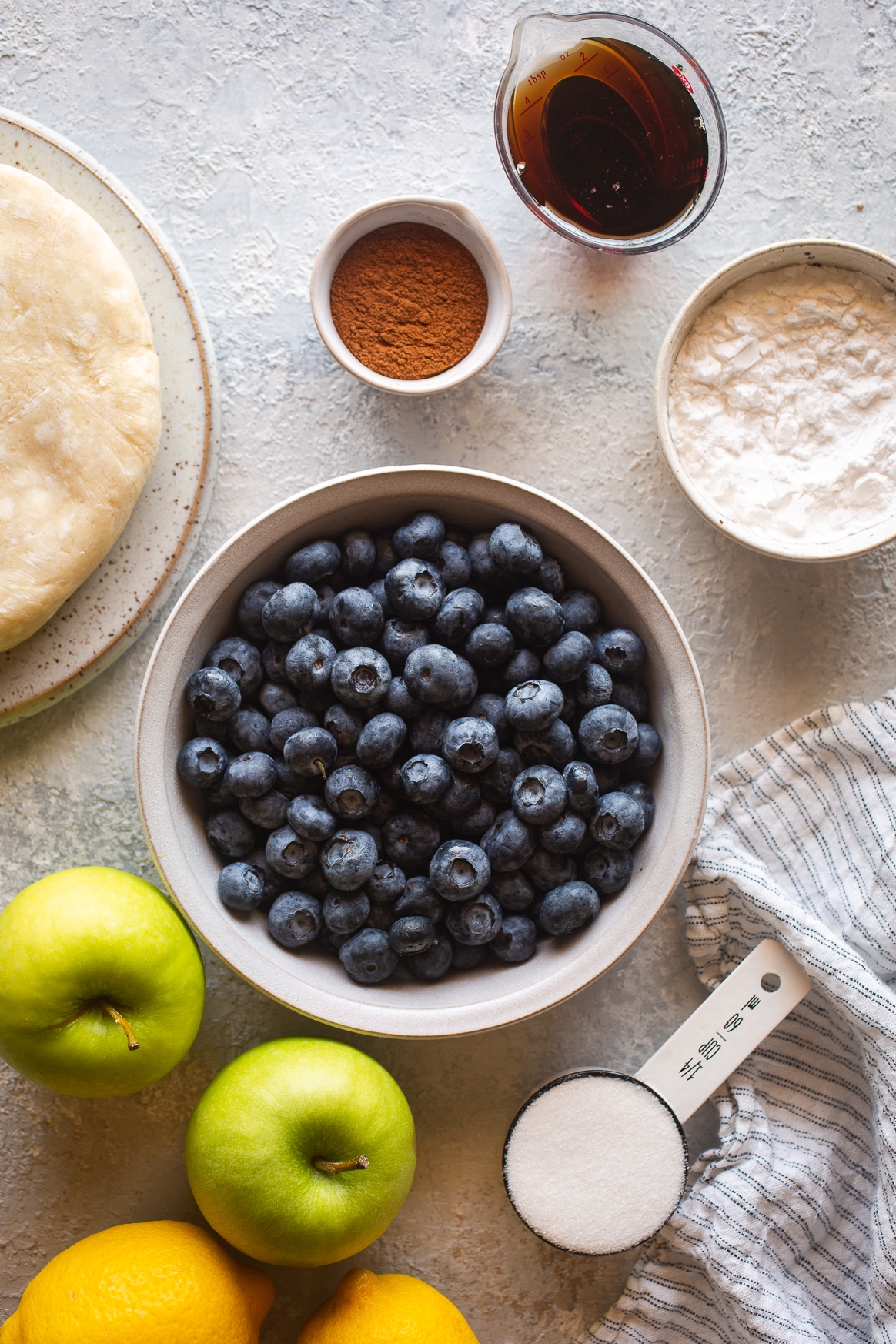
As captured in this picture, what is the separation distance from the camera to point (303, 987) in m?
1.09

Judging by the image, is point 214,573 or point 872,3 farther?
point 872,3

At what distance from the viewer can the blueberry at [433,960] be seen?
1126mm

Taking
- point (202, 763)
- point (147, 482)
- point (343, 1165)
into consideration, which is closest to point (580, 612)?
point (202, 763)

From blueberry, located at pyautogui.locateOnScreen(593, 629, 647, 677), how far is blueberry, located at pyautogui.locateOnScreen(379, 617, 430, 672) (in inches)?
8.3

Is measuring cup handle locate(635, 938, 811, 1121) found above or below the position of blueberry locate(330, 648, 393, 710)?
below

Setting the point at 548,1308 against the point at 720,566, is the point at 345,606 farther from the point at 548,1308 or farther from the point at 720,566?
the point at 548,1308

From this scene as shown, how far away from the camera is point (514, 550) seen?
1101 millimetres

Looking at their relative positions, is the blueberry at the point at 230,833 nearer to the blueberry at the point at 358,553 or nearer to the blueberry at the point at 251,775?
the blueberry at the point at 251,775

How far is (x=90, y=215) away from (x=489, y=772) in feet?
2.87

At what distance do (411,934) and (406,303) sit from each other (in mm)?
779

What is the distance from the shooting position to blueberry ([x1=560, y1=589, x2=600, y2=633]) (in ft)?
3.74

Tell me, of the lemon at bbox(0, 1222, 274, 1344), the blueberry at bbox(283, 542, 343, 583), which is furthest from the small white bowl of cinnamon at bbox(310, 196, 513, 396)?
the lemon at bbox(0, 1222, 274, 1344)

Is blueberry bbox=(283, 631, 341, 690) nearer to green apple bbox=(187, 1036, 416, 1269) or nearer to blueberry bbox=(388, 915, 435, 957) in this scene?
blueberry bbox=(388, 915, 435, 957)

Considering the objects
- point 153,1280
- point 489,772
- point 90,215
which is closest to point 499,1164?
point 153,1280
